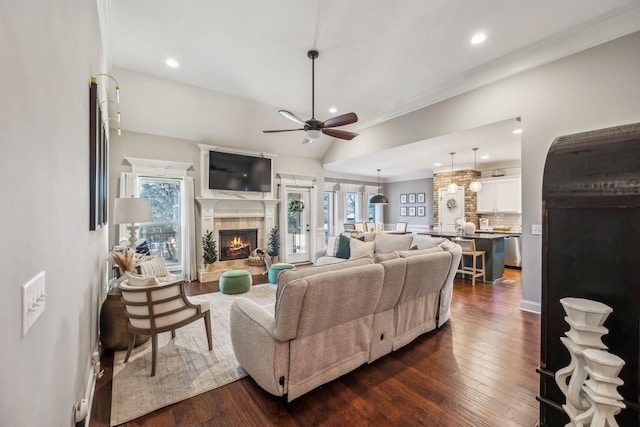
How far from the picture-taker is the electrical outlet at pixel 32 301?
766mm

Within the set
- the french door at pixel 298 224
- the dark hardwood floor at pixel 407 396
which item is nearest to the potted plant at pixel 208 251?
the french door at pixel 298 224

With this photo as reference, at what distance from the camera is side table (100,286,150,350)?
261cm

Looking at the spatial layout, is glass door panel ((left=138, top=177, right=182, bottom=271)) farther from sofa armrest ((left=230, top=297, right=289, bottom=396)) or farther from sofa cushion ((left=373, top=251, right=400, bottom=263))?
sofa cushion ((left=373, top=251, right=400, bottom=263))

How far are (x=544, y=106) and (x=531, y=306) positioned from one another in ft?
8.85

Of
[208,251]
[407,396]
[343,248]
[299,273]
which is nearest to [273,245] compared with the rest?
[208,251]

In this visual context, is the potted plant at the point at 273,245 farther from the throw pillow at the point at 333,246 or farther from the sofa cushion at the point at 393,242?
the sofa cushion at the point at 393,242

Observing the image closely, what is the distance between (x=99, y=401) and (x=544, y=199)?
10.4 ft

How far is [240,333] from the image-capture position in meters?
2.22

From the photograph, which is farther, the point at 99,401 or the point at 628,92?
the point at 628,92

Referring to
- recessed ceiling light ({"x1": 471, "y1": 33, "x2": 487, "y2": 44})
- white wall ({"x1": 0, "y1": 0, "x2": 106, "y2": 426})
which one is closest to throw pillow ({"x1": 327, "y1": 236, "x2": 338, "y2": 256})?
recessed ceiling light ({"x1": 471, "y1": 33, "x2": 487, "y2": 44})

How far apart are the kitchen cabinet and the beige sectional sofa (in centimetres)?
603

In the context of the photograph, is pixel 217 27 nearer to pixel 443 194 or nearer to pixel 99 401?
pixel 99 401

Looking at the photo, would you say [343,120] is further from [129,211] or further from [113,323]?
[113,323]

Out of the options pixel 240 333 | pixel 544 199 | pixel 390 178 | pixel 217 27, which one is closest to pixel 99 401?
pixel 240 333
